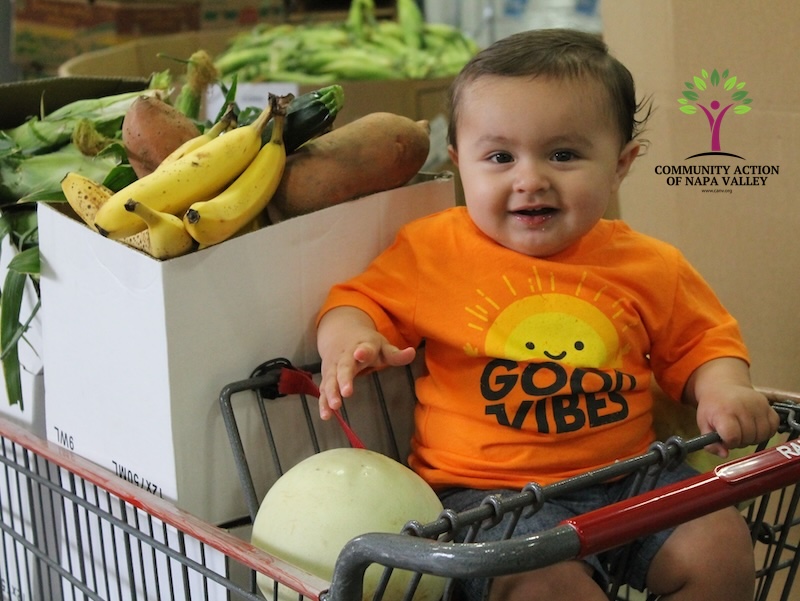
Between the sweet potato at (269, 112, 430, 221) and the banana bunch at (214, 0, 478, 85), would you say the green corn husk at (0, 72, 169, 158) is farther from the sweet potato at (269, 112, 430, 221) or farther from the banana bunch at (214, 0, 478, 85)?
the banana bunch at (214, 0, 478, 85)

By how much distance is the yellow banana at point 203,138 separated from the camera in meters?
1.04

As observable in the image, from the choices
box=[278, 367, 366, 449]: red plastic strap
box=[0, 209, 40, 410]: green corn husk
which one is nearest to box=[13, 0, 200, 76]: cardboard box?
box=[0, 209, 40, 410]: green corn husk

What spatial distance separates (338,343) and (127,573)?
0.33 meters

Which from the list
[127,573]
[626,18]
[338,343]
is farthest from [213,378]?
[626,18]

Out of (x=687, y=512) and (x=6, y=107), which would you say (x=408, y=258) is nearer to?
(x=687, y=512)

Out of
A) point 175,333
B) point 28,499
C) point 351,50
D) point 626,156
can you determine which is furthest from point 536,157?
point 351,50

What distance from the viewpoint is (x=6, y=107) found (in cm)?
140

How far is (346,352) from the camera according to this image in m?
0.97

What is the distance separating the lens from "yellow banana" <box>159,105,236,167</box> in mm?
1039

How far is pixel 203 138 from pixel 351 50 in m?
2.06

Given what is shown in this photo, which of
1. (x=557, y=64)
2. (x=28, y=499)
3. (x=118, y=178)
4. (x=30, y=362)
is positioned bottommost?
(x=28, y=499)

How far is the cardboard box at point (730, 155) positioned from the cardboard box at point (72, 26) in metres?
1.65

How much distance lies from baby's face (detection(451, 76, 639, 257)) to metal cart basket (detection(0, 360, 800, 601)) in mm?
234

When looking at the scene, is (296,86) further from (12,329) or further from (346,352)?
(346,352)
